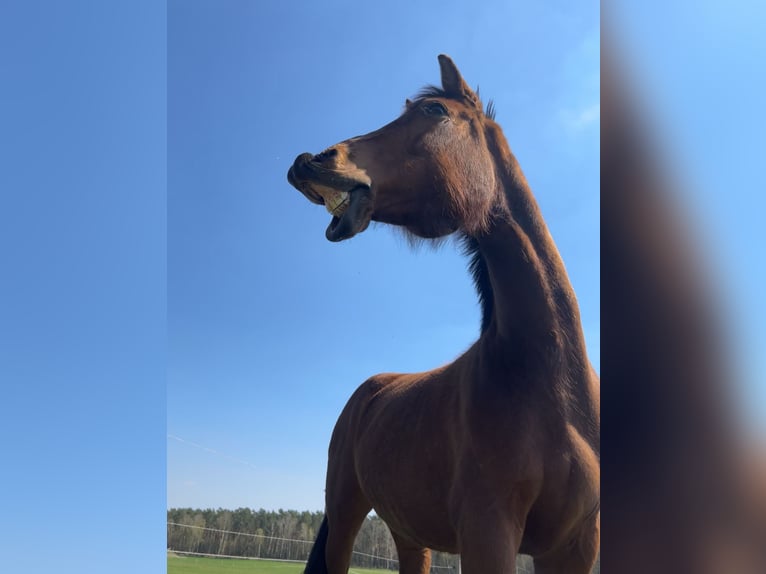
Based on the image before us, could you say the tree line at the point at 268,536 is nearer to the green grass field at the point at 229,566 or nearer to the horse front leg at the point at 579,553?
the green grass field at the point at 229,566

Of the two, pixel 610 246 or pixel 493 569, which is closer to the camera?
pixel 610 246

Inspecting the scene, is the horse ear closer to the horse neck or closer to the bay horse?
the bay horse

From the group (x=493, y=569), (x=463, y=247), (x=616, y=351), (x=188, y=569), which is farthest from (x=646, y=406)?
(x=188, y=569)

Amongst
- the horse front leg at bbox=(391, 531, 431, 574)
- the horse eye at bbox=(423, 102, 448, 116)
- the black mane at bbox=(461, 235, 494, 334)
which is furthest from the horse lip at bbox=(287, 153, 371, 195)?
the horse front leg at bbox=(391, 531, 431, 574)

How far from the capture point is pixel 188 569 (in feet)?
9.78

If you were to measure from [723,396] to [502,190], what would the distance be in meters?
1.28

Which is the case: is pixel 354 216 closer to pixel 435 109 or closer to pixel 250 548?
pixel 435 109

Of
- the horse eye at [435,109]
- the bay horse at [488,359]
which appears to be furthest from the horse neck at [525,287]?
the horse eye at [435,109]

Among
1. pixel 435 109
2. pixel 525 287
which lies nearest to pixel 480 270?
pixel 525 287

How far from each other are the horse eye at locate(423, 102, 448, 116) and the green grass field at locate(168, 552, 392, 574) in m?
2.24

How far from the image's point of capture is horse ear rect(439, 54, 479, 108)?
1.55 metres

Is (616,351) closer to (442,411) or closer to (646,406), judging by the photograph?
(646,406)

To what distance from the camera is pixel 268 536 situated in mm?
3297

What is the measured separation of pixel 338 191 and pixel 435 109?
35cm
